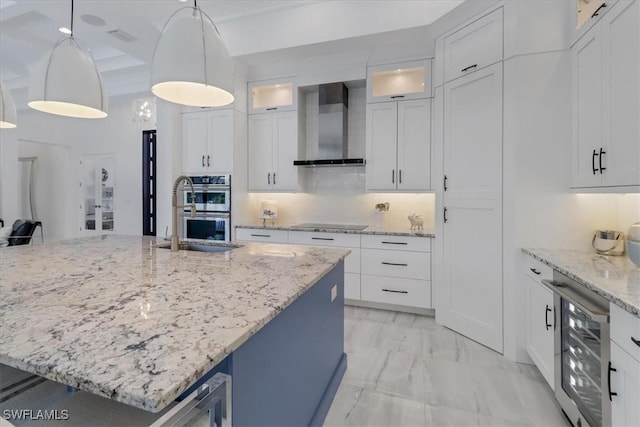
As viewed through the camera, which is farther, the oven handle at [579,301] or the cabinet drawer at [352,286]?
the cabinet drawer at [352,286]

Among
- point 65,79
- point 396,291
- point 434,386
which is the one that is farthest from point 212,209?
point 434,386

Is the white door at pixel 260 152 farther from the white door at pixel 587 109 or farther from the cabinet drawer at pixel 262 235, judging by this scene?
the white door at pixel 587 109

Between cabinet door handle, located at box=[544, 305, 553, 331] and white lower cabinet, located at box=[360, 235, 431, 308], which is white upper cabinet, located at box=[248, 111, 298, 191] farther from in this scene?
cabinet door handle, located at box=[544, 305, 553, 331]

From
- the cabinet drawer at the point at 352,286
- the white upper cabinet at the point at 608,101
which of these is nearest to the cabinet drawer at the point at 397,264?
the cabinet drawer at the point at 352,286

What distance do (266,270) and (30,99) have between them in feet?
5.76

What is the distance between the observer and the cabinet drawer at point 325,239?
11.8 ft

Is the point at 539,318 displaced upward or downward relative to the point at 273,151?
downward

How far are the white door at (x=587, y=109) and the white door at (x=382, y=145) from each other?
1701 millimetres

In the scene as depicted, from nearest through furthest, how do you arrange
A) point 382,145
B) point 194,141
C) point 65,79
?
point 65,79 → point 382,145 → point 194,141

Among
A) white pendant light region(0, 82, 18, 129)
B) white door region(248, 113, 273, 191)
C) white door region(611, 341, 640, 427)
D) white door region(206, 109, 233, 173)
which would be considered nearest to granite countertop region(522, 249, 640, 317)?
white door region(611, 341, 640, 427)

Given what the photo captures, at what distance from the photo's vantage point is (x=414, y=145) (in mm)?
3533

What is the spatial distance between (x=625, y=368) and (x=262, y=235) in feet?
11.1

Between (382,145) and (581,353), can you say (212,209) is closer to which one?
(382,145)

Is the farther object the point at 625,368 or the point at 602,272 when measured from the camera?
the point at 602,272
